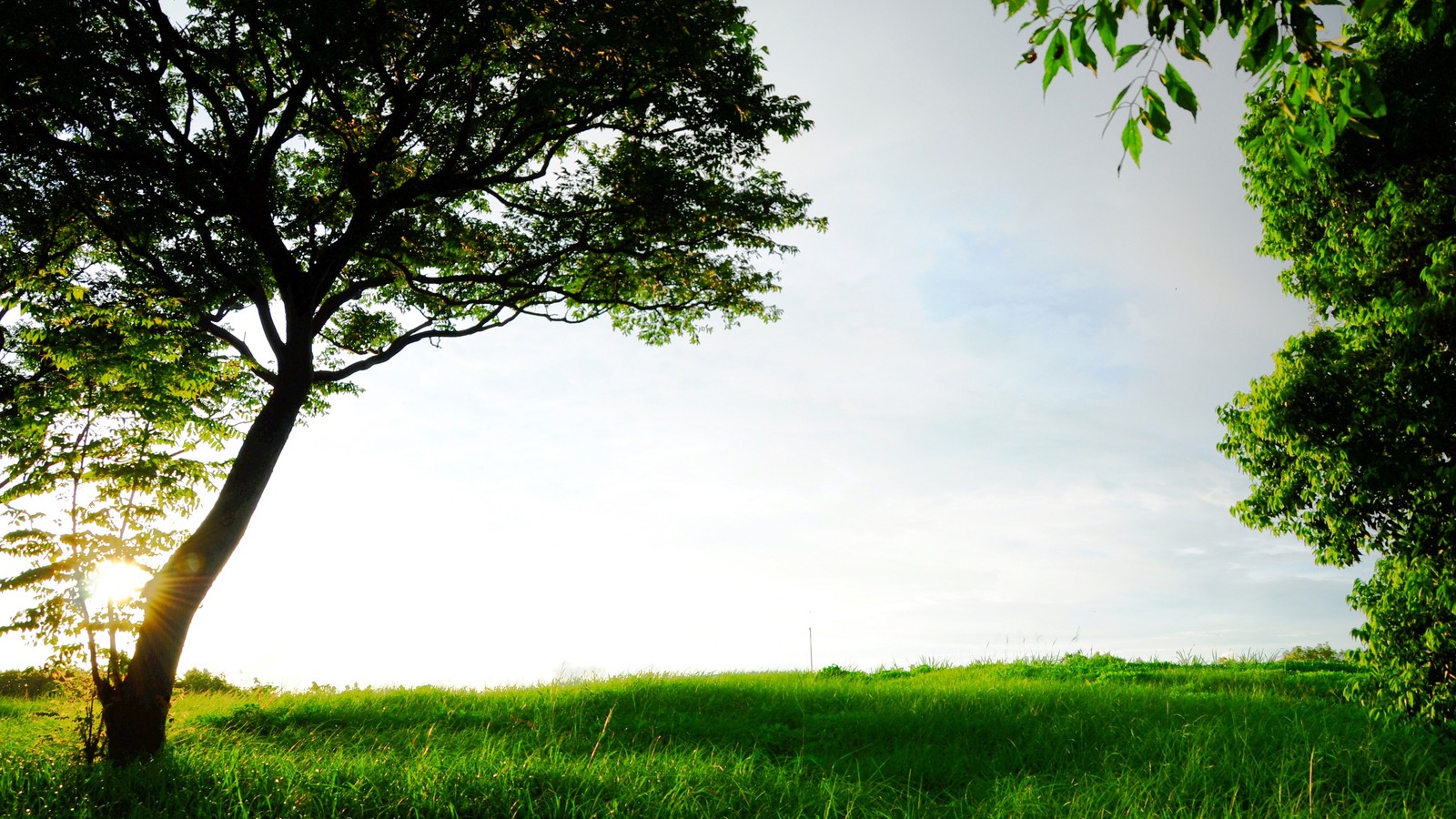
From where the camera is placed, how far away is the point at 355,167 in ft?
38.0

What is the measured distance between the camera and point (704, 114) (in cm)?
1250

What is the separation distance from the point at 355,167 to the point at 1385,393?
529 inches

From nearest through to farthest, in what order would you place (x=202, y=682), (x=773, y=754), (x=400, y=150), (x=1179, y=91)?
(x=1179, y=91) → (x=773, y=754) → (x=400, y=150) → (x=202, y=682)

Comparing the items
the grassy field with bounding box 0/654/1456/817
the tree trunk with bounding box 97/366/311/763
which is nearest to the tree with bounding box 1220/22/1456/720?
the grassy field with bounding box 0/654/1456/817

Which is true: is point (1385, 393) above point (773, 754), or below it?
above

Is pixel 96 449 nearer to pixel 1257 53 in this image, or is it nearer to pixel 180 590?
pixel 180 590

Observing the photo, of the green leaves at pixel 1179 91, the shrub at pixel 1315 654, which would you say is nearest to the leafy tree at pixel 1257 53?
the green leaves at pixel 1179 91

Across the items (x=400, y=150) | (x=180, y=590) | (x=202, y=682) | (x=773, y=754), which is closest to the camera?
(x=773, y=754)

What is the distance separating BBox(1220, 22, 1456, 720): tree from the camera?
8.38 metres

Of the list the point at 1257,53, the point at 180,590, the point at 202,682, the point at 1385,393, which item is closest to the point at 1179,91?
the point at 1257,53

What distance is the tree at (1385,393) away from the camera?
838cm

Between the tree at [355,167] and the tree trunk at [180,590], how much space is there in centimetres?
2

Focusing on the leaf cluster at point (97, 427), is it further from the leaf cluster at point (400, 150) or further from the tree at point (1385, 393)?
the tree at point (1385, 393)

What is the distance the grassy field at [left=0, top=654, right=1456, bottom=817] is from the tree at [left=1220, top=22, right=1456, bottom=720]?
1.35 meters
